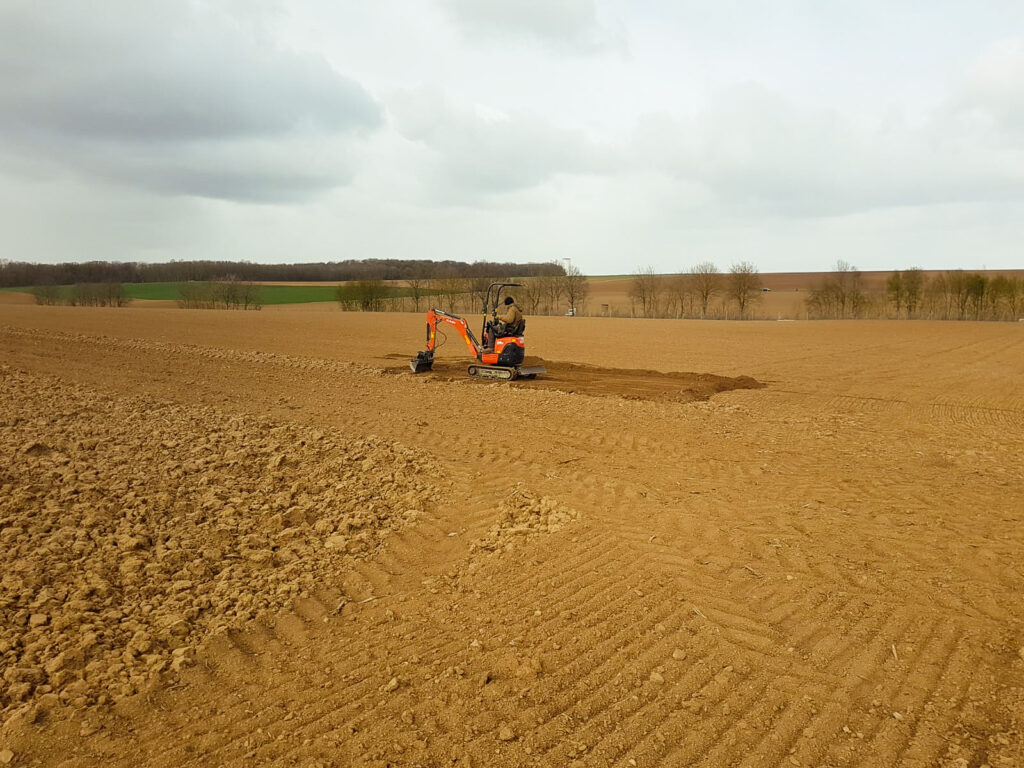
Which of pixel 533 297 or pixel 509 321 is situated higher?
pixel 533 297

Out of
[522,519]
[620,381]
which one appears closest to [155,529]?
[522,519]

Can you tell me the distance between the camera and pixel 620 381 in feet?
58.1

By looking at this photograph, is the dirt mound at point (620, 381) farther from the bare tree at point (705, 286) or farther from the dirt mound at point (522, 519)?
the bare tree at point (705, 286)

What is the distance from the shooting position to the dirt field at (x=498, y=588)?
370 centimetres

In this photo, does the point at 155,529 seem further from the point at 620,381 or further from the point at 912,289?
the point at 912,289

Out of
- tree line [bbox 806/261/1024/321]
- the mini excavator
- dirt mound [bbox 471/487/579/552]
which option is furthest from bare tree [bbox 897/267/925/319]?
dirt mound [bbox 471/487/579/552]

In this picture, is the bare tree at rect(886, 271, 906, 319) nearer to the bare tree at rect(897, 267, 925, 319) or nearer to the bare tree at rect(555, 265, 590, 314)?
the bare tree at rect(897, 267, 925, 319)

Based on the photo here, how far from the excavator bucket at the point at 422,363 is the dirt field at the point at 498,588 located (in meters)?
6.01

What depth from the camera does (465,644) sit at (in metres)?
4.57

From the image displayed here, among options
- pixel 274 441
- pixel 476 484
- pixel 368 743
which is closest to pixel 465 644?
pixel 368 743

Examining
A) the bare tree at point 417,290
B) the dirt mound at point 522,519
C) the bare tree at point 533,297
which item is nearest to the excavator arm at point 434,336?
the dirt mound at point 522,519

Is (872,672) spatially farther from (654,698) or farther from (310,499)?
(310,499)

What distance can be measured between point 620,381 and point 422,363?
5.42m

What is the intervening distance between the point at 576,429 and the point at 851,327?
3749 cm
